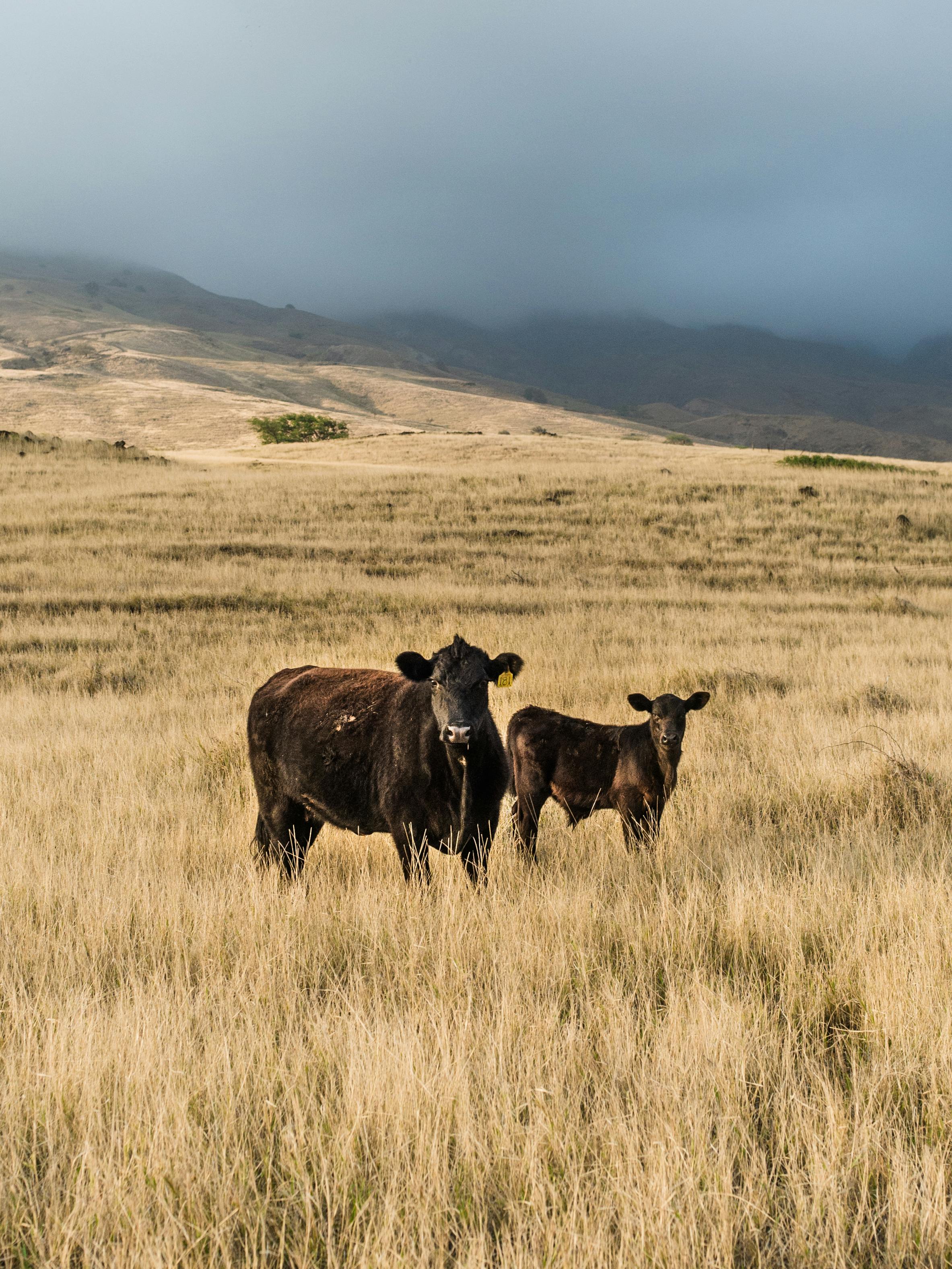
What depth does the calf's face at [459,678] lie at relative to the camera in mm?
4848

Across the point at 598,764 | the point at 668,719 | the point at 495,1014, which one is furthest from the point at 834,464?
the point at 495,1014

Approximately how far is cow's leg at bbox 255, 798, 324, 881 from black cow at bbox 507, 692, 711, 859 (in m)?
1.61

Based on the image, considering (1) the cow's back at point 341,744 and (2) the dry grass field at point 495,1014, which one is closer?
(2) the dry grass field at point 495,1014

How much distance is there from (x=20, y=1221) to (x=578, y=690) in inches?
366

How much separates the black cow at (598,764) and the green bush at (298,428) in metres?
90.5

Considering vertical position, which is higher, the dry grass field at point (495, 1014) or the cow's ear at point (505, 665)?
the cow's ear at point (505, 665)

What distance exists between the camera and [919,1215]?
233 centimetres

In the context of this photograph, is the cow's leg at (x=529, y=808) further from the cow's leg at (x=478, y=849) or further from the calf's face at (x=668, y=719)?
the cow's leg at (x=478, y=849)

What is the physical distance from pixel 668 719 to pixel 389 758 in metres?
2.22

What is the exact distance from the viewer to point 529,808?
22.7 feet

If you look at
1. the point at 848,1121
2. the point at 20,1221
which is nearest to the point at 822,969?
the point at 848,1121

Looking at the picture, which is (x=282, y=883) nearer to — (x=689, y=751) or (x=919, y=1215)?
(x=919, y=1215)

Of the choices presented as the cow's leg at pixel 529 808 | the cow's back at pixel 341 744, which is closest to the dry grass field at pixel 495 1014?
the cow's leg at pixel 529 808

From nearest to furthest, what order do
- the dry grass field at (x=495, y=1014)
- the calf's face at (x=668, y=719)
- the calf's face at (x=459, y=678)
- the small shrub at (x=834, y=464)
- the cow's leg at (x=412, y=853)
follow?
the dry grass field at (x=495, y=1014) → the calf's face at (x=459, y=678) → the cow's leg at (x=412, y=853) → the calf's face at (x=668, y=719) → the small shrub at (x=834, y=464)
